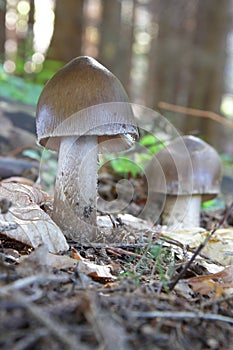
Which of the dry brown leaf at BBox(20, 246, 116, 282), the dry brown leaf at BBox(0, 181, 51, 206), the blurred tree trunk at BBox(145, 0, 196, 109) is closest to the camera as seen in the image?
the dry brown leaf at BBox(20, 246, 116, 282)

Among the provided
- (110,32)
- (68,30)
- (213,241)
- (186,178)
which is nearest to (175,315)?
(213,241)

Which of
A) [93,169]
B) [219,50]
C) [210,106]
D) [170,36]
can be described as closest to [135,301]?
[93,169]

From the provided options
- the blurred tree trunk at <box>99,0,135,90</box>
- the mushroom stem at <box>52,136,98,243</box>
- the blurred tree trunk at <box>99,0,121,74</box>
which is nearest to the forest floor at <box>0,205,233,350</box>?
the mushroom stem at <box>52,136,98,243</box>

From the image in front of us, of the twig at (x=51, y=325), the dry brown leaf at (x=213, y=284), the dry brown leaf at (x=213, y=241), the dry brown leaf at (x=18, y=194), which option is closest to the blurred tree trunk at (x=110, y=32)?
the dry brown leaf at (x=213, y=241)

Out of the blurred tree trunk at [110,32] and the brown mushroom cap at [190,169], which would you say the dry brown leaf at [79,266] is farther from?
the blurred tree trunk at [110,32]

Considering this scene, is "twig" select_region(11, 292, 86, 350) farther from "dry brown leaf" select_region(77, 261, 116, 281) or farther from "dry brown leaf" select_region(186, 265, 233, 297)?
"dry brown leaf" select_region(186, 265, 233, 297)

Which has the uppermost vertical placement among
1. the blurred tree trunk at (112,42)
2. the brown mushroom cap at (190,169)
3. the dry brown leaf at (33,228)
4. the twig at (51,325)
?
the blurred tree trunk at (112,42)

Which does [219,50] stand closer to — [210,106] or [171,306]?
[210,106]
